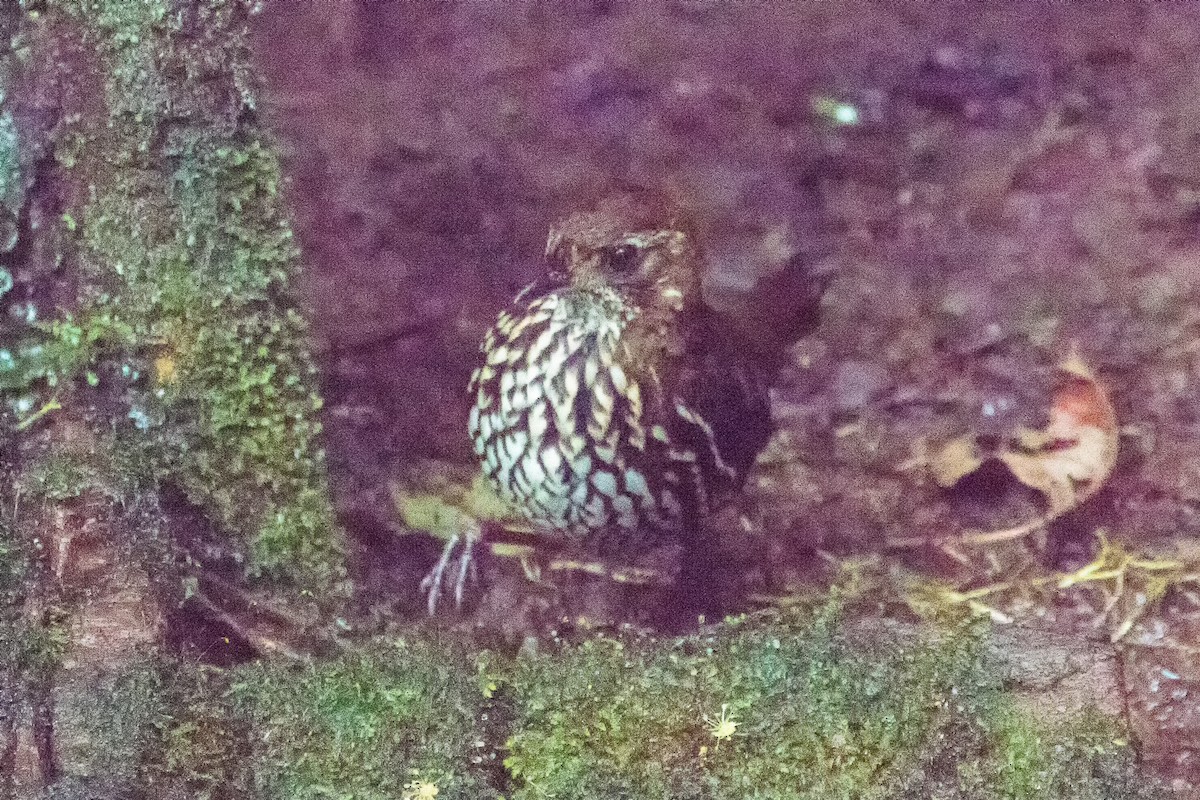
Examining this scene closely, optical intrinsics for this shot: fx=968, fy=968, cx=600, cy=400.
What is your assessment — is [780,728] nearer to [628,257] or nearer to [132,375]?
[628,257]

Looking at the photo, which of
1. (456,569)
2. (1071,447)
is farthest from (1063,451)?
(456,569)

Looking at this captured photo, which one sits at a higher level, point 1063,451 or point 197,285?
point 197,285

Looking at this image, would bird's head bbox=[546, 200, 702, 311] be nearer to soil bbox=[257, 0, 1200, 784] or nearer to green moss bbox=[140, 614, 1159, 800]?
soil bbox=[257, 0, 1200, 784]

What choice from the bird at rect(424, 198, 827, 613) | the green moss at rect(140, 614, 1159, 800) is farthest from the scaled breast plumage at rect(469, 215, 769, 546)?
the green moss at rect(140, 614, 1159, 800)

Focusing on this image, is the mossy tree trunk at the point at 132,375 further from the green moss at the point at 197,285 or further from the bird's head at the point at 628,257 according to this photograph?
the bird's head at the point at 628,257

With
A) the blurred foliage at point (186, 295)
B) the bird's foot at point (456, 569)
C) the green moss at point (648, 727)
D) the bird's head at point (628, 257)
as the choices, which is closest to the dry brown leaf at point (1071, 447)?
the green moss at point (648, 727)
